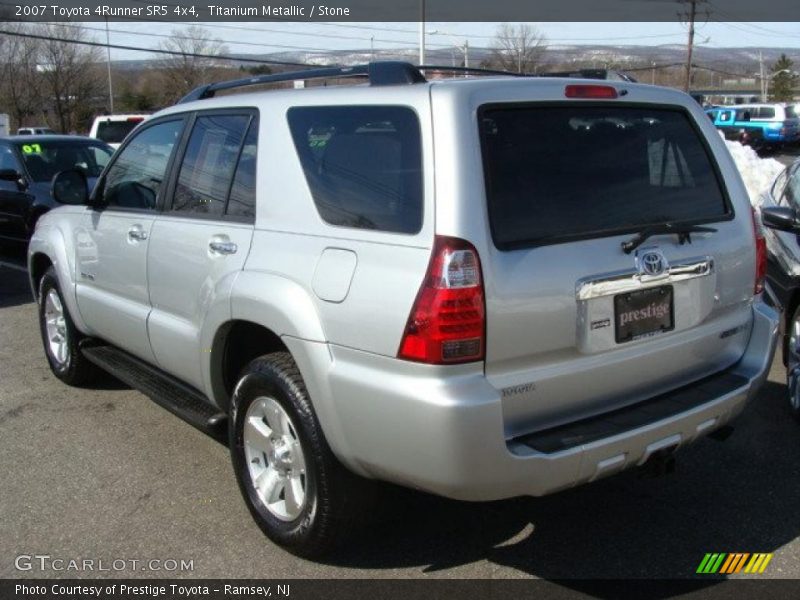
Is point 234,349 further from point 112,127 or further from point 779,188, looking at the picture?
point 112,127

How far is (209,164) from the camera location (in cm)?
396

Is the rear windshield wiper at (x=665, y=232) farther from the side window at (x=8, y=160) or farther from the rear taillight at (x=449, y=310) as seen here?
the side window at (x=8, y=160)

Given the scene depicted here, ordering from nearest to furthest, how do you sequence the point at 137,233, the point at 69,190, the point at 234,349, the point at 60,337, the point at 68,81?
1. the point at 234,349
2. the point at 137,233
3. the point at 69,190
4. the point at 60,337
5. the point at 68,81

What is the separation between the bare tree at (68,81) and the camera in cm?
5634

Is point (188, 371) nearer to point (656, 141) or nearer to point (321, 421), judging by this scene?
point (321, 421)

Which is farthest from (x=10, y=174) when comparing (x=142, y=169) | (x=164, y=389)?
(x=164, y=389)

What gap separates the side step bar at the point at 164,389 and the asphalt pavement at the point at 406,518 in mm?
402

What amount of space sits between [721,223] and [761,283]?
16.9 inches

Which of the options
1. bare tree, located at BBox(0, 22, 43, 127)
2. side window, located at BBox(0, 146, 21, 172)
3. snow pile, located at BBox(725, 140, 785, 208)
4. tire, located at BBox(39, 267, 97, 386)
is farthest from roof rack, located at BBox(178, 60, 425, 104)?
bare tree, located at BBox(0, 22, 43, 127)

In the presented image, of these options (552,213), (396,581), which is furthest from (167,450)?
(552,213)

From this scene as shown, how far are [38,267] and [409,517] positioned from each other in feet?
12.2

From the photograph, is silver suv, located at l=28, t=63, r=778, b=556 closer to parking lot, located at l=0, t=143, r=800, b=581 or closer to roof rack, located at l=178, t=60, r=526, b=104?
roof rack, located at l=178, t=60, r=526, b=104

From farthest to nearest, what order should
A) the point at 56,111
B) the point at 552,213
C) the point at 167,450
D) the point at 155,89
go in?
the point at 155,89, the point at 56,111, the point at 167,450, the point at 552,213

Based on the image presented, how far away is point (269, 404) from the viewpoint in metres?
3.40
